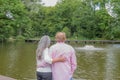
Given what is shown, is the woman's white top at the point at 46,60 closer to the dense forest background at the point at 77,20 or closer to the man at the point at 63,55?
the man at the point at 63,55

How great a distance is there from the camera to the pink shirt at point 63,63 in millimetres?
5494

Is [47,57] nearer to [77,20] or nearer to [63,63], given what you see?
[63,63]

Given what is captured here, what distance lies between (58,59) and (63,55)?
0.10 metres

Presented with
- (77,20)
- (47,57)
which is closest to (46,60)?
(47,57)

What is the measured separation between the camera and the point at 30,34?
56.4 m

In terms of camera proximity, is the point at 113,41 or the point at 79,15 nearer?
the point at 113,41

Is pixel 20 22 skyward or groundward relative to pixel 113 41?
skyward

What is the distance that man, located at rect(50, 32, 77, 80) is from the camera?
5.49 m

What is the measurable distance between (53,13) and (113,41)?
14905 millimetres

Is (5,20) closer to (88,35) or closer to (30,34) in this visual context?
(30,34)

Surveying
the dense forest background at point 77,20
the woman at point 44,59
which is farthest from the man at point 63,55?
the dense forest background at point 77,20

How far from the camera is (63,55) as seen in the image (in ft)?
18.0

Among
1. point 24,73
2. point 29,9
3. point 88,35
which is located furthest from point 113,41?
point 24,73

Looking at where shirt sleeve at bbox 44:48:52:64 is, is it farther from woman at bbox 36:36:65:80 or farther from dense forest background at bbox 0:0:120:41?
dense forest background at bbox 0:0:120:41
